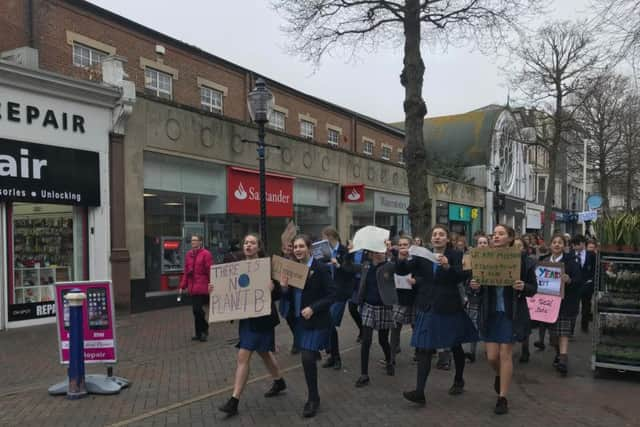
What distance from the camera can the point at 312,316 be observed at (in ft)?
16.6

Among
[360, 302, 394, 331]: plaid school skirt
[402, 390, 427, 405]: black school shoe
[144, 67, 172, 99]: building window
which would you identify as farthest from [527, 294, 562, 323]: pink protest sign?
[144, 67, 172, 99]: building window

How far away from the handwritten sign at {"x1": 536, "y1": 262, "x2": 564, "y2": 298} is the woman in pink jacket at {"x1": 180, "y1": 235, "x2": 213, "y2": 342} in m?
5.24

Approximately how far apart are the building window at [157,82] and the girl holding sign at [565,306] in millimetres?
13507

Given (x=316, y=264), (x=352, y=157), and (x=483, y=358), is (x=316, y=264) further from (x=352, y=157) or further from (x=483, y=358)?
(x=352, y=157)

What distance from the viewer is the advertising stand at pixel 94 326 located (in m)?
6.07

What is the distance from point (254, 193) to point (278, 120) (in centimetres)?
715

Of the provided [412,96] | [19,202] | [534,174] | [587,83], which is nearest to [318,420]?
[19,202]

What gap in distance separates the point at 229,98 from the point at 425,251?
51.4 feet

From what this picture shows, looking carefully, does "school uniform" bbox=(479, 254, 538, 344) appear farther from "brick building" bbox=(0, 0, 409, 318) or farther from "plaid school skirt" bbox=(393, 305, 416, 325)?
"brick building" bbox=(0, 0, 409, 318)

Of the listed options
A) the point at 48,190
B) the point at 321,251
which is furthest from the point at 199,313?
the point at 48,190

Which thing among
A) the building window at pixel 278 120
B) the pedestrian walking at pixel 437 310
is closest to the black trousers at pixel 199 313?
the pedestrian walking at pixel 437 310

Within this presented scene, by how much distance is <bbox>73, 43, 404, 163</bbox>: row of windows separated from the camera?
15.0 m

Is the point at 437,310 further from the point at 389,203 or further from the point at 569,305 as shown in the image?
the point at 389,203

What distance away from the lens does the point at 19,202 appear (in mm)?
10281
